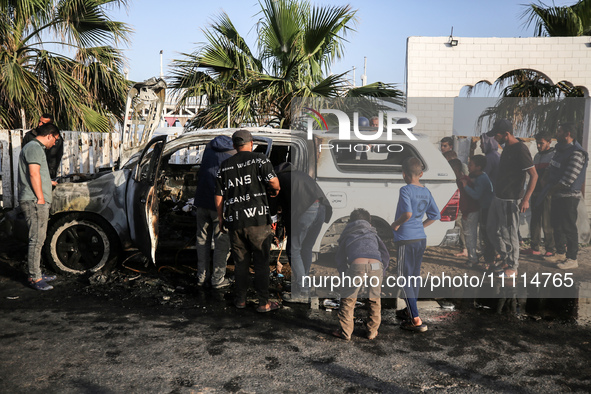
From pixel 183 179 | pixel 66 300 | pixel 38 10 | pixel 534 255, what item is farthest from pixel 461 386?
pixel 38 10

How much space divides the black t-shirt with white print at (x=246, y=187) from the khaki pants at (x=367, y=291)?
1115 millimetres

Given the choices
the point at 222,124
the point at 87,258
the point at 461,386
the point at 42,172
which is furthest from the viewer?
the point at 222,124

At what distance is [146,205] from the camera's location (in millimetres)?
5328

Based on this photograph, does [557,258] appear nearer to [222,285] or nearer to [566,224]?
[566,224]

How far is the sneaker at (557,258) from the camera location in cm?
509

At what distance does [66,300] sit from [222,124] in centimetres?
550

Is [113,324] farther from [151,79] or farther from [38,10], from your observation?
[38,10]

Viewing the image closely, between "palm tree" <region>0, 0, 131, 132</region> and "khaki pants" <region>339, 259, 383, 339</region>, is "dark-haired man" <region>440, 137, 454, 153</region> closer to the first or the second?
"khaki pants" <region>339, 259, 383, 339</region>

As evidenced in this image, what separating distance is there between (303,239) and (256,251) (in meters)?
0.50

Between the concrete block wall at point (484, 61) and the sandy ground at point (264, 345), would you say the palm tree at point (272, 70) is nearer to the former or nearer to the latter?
the concrete block wall at point (484, 61)

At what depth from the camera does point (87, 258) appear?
235 inches

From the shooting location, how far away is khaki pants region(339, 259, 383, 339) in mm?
4016

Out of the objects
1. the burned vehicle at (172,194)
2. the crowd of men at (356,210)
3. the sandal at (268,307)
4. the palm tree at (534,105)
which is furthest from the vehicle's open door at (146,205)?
the palm tree at (534,105)

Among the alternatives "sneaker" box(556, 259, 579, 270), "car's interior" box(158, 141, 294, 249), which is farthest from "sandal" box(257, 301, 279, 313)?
"sneaker" box(556, 259, 579, 270)
